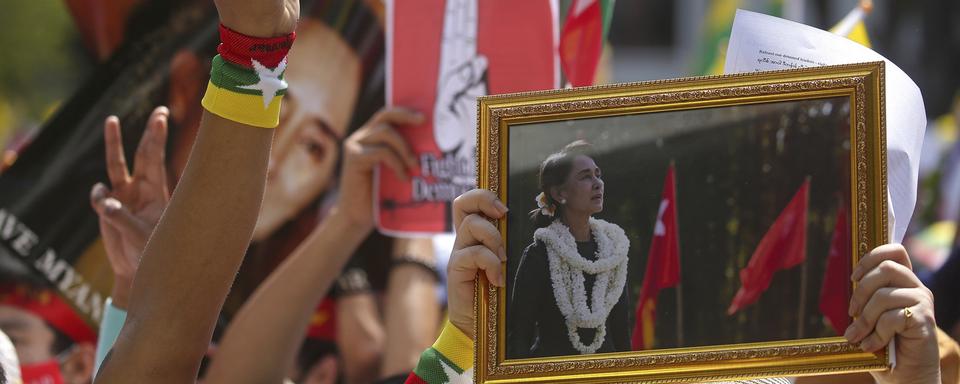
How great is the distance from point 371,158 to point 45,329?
1240 millimetres

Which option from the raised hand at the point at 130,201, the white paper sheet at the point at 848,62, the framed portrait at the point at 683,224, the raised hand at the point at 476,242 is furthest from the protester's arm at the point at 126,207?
the white paper sheet at the point at 848,62

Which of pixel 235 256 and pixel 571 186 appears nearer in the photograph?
pixel 235 256

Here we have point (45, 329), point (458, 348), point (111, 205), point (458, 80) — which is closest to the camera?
point (458, 348)

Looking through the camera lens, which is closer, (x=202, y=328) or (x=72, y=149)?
(x=202, y=328)

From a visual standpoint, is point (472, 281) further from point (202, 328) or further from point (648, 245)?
point (202, 328)

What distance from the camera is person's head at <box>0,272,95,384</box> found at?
4.34m

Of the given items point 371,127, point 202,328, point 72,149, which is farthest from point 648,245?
point 72,149

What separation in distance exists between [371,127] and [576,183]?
1.65 m

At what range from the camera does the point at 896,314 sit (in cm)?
216

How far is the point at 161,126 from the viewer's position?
3334 mm

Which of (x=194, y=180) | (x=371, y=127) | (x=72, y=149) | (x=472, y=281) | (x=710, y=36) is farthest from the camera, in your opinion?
(x=710, y=36)

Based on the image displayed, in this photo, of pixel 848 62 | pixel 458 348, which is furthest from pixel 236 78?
pixel 848 62

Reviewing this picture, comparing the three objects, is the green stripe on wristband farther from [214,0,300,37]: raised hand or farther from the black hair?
the black hair

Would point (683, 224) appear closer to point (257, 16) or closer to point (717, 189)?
point (717, 189)
